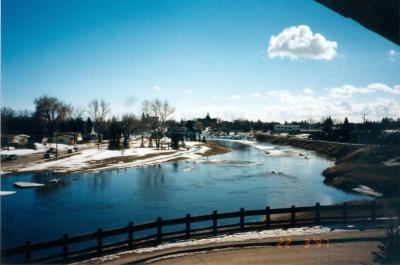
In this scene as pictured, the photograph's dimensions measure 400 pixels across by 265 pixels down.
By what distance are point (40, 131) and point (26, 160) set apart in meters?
51.0

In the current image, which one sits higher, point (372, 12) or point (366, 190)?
point (372, 12)

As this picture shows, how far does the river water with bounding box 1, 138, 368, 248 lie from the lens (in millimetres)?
28438

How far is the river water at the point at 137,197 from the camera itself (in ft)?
93.3

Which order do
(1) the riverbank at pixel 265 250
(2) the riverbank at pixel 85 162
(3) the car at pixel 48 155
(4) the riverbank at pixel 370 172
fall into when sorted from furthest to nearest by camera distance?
(3) the car at pixel 48 155
(2) the riverbank at pixel 85 162
(4) the riverbank at pixel 370 172
(1) the riverbank at pixel 265 250

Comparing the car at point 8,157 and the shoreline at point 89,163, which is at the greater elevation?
the car at point 8,157

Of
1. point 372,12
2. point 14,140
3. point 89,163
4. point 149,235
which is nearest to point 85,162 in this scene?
point 89,163

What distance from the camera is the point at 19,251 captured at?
1575cm

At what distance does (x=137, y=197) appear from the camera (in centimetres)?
3847

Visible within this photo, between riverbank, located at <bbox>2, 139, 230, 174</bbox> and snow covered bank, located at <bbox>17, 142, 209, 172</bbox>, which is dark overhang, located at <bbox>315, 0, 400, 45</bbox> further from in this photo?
snow covered bank, located at <bbox>17, 142, 209, 172</bbox>

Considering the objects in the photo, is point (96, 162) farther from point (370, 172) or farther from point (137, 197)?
point (370, 172)

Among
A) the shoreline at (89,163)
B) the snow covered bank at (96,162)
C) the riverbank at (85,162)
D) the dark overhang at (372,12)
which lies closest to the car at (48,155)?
the riverbank at (85,162)

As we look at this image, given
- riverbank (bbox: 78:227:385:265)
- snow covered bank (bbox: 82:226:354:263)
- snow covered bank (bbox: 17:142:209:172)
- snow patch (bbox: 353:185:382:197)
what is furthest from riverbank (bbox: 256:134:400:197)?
snow covered bank (bbox: 17:142:209:172)

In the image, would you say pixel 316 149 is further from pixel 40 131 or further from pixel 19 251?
pixel 19 251
